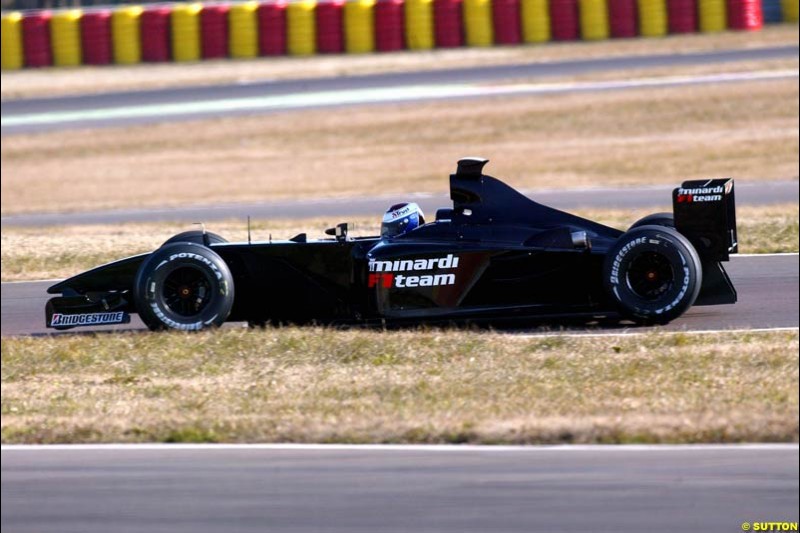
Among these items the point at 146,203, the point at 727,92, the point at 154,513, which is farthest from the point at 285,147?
the point at 154,513

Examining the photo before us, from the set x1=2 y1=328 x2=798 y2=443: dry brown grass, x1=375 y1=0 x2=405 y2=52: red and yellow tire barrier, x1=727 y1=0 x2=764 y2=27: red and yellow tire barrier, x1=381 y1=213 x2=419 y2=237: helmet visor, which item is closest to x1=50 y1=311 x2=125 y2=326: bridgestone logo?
x1=2 y1=328 x2=798 y2=443: dry brown grass

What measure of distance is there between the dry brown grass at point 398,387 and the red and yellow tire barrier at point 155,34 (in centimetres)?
2409

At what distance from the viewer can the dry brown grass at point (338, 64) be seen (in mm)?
29688

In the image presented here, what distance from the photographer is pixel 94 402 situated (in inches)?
292

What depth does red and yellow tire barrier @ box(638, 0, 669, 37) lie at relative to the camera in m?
30.3

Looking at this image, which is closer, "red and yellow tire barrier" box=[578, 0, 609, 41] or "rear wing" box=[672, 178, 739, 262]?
"rear wing" box=[672, 178, 739, 262]

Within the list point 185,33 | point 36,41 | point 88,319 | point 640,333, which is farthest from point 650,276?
point 36,41

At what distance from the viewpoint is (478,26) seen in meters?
31.1

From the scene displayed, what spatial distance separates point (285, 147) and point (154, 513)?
18683 millimetres

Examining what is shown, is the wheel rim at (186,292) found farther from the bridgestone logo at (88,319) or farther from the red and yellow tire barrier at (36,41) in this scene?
the red and yellow tire barrier at (36,41)

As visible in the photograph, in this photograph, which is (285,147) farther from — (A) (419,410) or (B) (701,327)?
(A) (419,410)

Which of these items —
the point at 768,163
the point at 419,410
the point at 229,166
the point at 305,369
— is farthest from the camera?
the point at 229,166

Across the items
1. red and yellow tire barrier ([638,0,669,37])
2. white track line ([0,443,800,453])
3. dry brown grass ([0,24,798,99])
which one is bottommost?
white track line ([0,443,800,453])

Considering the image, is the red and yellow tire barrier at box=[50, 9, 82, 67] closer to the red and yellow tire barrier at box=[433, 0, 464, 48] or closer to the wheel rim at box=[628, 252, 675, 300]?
the red and yellow tire barrier at box=[433, 0, 464, 48]
